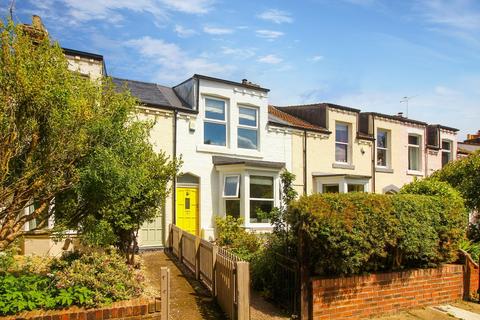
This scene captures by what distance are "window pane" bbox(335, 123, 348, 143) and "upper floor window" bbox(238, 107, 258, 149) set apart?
5.17 meters

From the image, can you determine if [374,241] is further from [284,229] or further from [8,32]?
[8,32]

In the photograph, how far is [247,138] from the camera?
52.2 feet

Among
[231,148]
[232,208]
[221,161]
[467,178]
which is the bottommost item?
[232,208]

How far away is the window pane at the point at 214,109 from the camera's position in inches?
591

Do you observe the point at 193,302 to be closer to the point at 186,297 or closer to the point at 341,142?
the point at 186,297

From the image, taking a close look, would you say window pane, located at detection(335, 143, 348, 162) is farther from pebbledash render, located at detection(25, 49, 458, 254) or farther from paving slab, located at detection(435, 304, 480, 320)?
paving slab, located at detection(435, 304, 480, 320)

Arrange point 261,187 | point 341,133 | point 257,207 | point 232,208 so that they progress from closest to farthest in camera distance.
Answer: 1. point 232,208
2. point 257,207
3. point 261,187
4. point 341,133

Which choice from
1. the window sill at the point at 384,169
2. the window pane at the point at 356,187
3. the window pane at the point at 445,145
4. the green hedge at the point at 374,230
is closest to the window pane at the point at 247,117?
the window pane at the point at 356,187

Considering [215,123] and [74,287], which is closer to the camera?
[74,287]

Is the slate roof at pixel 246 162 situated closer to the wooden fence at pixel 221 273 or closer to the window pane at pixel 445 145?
the wooden fence at pixel 221 273

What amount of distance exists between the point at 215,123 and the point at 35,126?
34.1 feet

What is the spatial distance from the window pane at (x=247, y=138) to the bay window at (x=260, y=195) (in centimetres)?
158

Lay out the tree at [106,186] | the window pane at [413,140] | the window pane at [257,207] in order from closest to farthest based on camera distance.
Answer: the tree at [106,186], the window pane at [257,207], the window pane at [413,140]

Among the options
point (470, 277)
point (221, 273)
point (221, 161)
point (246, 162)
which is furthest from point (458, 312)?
point (221, 161)
